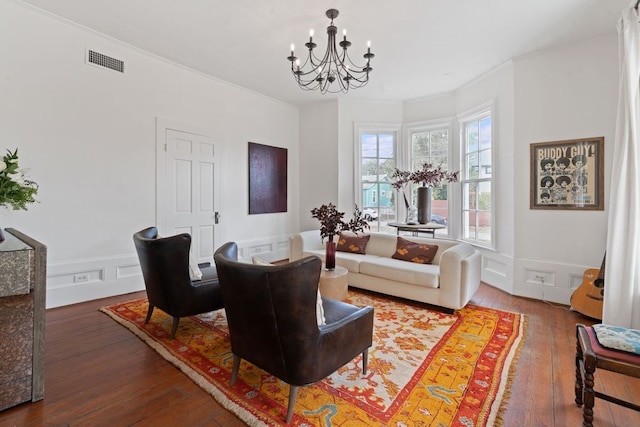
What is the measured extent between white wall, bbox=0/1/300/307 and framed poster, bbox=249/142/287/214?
1109 millimetres

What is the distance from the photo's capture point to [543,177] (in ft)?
12.0

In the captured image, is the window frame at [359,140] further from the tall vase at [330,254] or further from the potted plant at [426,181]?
the tall vase at [330,254]

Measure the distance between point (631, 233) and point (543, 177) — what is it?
4.36 ft

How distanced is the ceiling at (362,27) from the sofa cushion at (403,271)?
2.65 m

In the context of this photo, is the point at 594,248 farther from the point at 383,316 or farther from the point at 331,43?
the point at 331,43

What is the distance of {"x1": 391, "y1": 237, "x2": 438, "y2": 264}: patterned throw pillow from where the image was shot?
12.3ft

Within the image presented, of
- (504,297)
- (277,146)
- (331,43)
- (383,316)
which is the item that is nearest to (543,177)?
(504,297)

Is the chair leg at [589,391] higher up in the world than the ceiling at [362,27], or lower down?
lower down

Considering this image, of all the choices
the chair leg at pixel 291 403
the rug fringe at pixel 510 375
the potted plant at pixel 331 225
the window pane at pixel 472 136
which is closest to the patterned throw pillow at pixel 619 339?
the rug fringe at pixel 510 375

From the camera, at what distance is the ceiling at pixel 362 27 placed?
2850 mm

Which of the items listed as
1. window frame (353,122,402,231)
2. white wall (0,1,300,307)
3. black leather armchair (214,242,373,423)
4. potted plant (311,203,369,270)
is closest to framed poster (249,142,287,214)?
white wall (0,1,300,307)

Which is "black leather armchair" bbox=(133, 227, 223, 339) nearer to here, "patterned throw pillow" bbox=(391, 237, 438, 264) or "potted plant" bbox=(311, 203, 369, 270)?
"potted plant" bbox=(311, 203, 369, 270)

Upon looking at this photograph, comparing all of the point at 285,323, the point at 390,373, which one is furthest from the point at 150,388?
the point at 390,373

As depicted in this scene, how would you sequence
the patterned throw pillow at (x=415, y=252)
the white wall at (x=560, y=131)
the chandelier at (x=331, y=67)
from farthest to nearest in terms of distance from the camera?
1. the patterned throw pillow at (x=415, y=252)
2. the white wall at (x=560, y=131)
3. the chandelier at (x=331, y=67)
